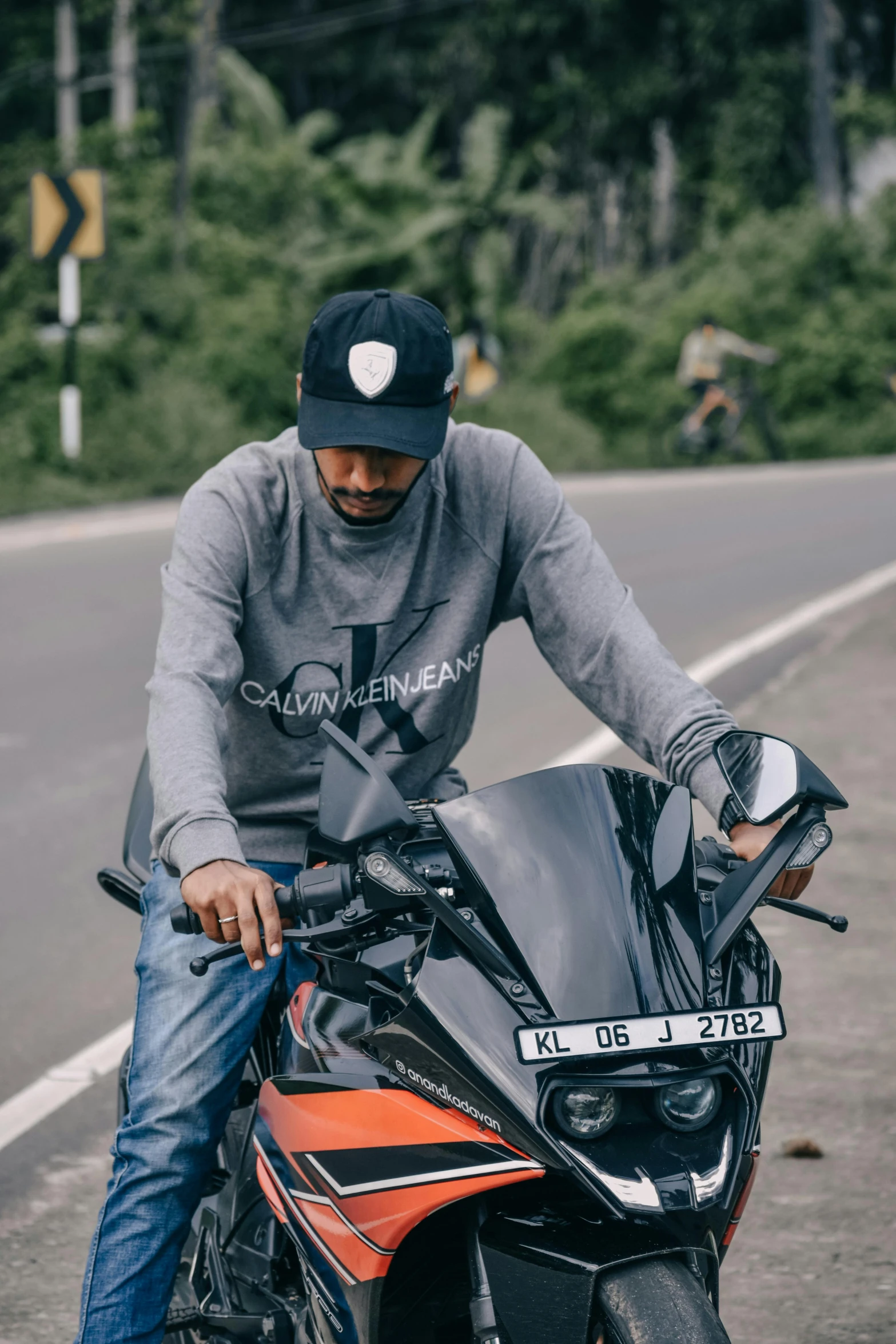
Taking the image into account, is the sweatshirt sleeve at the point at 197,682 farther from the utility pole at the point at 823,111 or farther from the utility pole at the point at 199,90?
the utility pole at the point at 823,111

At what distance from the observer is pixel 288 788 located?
3.04 meters

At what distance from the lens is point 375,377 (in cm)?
271

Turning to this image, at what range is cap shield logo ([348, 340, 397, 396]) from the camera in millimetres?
2703

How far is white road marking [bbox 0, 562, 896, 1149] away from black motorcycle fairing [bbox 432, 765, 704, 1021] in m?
0.08

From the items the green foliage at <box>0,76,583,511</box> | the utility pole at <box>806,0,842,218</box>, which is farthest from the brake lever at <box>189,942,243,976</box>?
the utility pole at <box>806,0,842,218</box>

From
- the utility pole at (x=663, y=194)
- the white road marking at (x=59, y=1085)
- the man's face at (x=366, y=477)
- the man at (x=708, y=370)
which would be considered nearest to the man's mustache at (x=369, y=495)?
the man's face at (x=366, y=477)

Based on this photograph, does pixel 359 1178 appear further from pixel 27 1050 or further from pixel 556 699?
pixel 556 699

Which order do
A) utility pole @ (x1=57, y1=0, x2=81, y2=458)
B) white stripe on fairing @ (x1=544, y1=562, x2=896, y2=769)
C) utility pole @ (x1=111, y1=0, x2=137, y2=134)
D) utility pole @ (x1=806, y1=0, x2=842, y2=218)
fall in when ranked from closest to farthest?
white stripe on fairing @ (x1=544, y1=562, x2=896, y2=769)
utility pole @ (x1=57, y1=0, x2=81, y2=458)
utility pole @ (x1=111, y1=0, x2=137, y2=134)
utility pole @ (x1=806, y1=0, x2=842, y2=218)

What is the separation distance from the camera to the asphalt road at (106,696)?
5098mm

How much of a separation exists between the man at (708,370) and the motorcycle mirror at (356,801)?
24.1m

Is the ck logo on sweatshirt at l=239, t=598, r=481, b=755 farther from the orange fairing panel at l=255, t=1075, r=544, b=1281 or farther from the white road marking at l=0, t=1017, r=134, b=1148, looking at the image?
the white road marking at l=0, t=1017, r=134, b=1148

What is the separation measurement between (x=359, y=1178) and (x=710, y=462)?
2531cm

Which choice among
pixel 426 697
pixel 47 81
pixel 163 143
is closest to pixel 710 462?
pixel 47 81

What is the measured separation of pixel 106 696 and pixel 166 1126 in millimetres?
7188
